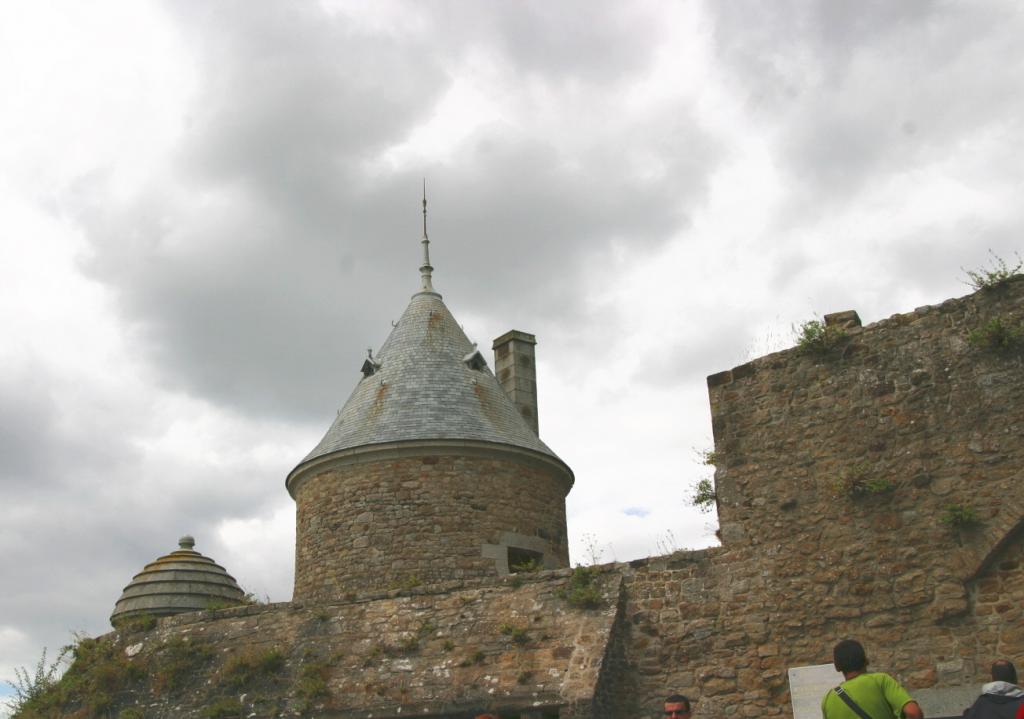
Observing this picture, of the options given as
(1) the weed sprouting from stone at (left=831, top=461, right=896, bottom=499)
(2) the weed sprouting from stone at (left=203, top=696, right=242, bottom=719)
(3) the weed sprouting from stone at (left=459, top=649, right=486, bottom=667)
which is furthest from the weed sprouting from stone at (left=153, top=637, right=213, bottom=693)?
(1) the weed sprouting from stone at (left=831, top=461, right=896, bottom=499)

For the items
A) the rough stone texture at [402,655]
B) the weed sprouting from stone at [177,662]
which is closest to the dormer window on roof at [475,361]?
the rough stone texture at [402,655]

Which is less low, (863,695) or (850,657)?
(850,657)

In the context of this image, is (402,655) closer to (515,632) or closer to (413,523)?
(515,632)

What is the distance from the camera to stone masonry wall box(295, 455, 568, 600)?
15484mm

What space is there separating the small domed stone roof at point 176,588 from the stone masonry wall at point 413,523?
1.31 metres

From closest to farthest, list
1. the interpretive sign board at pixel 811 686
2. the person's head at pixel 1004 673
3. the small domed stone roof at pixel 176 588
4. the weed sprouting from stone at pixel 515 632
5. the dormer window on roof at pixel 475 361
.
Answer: the person's head at pixel 1004 673 < the interpretive sign board at pixel 811 686 < the weed sprouting from stone at pixel 515 632 < the small domed stone roof at pixel 176 588 < the dormer window on roof at pixel 475 361

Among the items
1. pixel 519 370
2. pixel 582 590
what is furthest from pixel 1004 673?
pixel 519 370

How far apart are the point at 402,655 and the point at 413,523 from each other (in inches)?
147

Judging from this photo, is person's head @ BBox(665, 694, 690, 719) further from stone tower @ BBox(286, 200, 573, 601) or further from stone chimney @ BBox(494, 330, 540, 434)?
stone chimney @ BBox(494, 330, 540, 434)

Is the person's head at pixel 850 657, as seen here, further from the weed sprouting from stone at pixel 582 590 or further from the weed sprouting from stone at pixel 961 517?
the weed sprouting from stone at pixel 582 590

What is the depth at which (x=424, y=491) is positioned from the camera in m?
15.9

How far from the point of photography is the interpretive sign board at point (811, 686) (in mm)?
9969

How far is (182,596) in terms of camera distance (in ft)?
52.8

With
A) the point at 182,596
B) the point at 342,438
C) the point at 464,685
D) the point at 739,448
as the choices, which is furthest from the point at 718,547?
the point at 182,596
